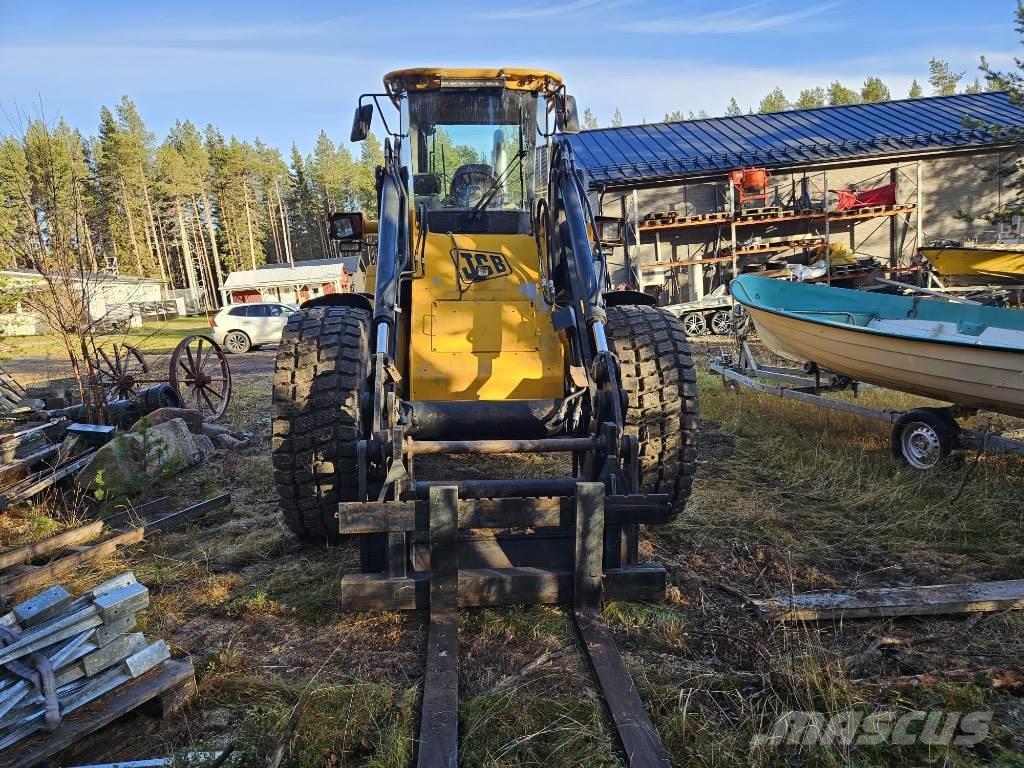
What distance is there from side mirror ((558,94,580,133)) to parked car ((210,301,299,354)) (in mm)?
16845

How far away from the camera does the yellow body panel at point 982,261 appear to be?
13.6 meters

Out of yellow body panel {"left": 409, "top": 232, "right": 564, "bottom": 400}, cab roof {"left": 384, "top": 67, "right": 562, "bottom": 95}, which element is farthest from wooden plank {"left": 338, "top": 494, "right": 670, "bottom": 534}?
cab roof {"left": 384, "top": 67, "right": 562, "bottom": 95}

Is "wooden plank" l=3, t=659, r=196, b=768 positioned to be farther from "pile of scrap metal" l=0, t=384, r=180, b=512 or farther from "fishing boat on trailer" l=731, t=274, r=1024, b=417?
"fishing boat on trailer" l=731, t=274, r=1024, b=417

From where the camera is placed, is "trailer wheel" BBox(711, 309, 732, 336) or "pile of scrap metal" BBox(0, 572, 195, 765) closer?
"pile of scrap metal" BBox(0, 572, 195, 765)

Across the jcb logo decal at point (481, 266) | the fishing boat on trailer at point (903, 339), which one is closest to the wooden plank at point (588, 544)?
the jcb logo decal at point (481, 266)

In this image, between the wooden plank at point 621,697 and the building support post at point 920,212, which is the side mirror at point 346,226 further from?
the building support post at point 920,212

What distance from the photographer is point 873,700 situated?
8.52 feet

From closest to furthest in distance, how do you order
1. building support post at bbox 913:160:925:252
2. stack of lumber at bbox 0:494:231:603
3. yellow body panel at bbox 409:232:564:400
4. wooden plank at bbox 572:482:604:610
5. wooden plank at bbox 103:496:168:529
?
wooden plank at bbox 572:482:604:610
stack of lumber at bbox 0:494:231:603
yellow body panel at bbox 409:232:564:400
wooden plank at bbox 103:496:168:529
building support post at bbox 913:160:925:252

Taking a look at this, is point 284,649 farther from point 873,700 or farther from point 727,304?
point 727,304

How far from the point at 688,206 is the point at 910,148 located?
21.5ft

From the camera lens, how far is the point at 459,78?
16.4ft

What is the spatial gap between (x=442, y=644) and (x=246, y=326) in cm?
1942

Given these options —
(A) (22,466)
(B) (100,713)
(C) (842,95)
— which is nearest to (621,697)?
(B) (100,713)

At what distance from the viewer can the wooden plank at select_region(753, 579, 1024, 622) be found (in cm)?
323
